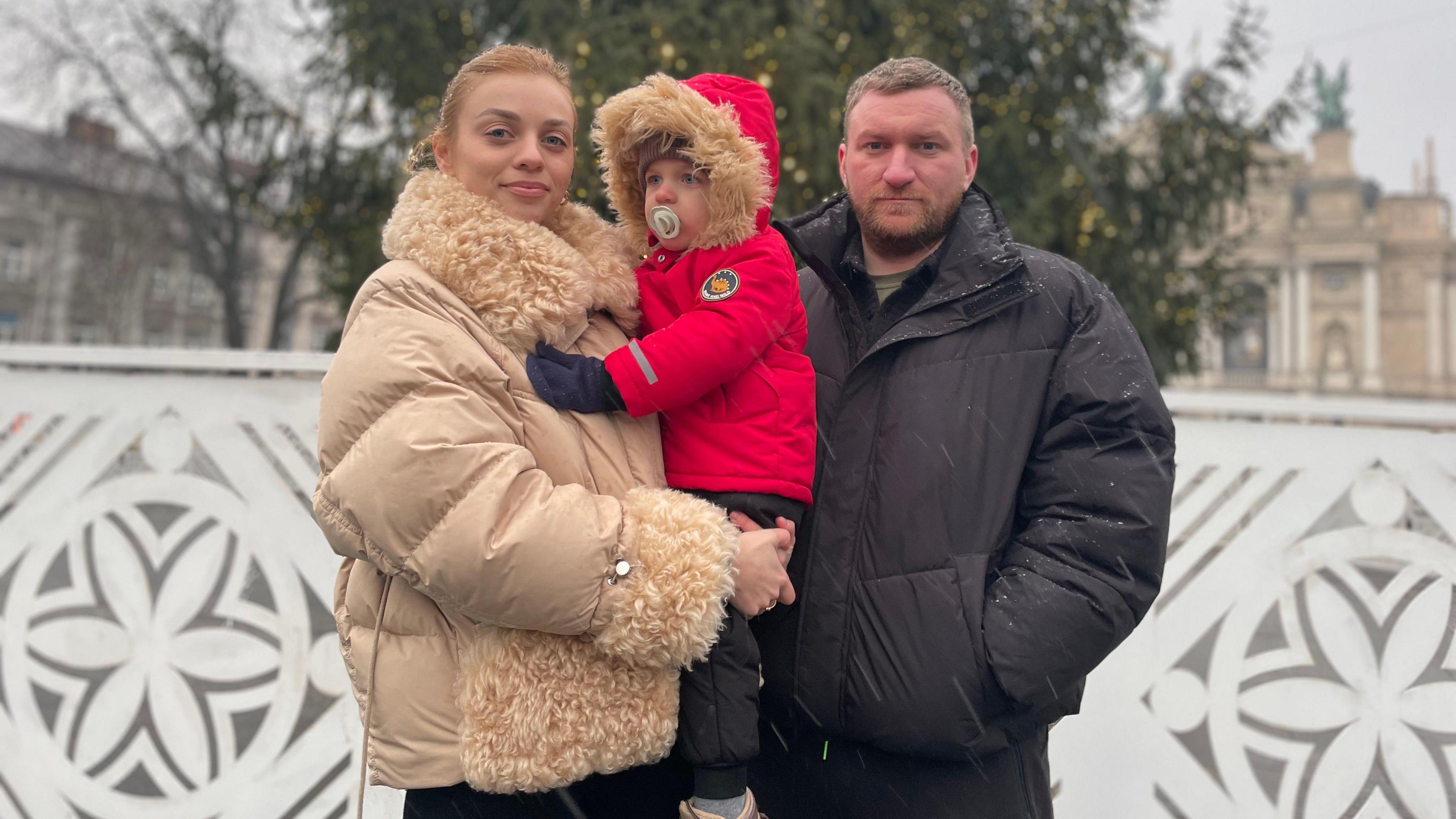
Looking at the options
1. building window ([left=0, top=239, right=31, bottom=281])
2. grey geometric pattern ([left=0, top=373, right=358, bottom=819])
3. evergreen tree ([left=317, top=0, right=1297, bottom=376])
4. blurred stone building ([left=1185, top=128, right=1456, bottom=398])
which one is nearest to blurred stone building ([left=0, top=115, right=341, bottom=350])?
building window ([left=0, top=239, right=31, bottom=281])

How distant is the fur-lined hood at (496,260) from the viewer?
5.08 feet

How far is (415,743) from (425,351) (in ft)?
2.15

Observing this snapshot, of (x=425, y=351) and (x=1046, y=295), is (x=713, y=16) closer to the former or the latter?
(x=1046, y=295)

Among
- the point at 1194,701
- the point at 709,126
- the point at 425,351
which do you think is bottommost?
the point at 1194,701

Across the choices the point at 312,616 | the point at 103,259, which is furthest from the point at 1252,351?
the point at 312,616

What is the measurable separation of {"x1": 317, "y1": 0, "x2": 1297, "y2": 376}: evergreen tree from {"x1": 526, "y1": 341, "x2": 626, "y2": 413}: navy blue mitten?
18.6 ft

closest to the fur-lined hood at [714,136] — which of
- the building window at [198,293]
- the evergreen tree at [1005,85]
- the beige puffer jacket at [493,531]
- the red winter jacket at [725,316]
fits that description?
the red winter jacket at [725,316]

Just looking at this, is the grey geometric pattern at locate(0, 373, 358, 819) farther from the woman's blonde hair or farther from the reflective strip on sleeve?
the reflective strip on sleeve

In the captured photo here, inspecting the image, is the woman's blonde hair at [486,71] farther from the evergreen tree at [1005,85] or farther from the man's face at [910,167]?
the evergreen tree at [1005,85]

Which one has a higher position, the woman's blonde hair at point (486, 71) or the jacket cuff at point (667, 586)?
the woman's blonde hair at point (486, 71)

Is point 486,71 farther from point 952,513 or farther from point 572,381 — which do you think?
point 952,513

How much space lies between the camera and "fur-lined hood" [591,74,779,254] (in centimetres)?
174

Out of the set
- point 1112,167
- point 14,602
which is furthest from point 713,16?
point 14,602

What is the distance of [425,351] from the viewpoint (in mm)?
1441
